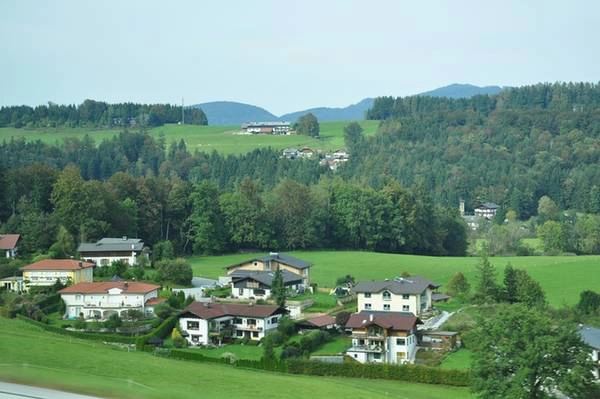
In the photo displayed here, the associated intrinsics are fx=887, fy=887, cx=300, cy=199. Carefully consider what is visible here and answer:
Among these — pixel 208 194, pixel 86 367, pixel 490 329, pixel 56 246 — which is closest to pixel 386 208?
pixel 208 194

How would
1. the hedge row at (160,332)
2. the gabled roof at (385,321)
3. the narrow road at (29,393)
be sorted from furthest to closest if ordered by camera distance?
the hedge row at (160,332)
the gabled roof at (385,321)
the narrow road at (29,393)

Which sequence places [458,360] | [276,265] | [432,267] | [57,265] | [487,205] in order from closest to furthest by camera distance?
[458,360] < [57,265] < [276,265] < [432,267] < [487,205]

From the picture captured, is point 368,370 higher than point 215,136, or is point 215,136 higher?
point 215,136

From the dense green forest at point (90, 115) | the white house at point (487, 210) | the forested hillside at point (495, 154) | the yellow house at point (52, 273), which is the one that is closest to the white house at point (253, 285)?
the yellow house at point (52, 273)

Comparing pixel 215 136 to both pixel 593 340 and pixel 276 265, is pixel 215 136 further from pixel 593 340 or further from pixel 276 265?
pixel 593 340

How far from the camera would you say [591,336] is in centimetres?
2553

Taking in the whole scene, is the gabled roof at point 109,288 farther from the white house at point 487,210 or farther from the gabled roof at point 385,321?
the white house at point 487,210

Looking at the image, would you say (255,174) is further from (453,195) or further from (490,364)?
(490,364)

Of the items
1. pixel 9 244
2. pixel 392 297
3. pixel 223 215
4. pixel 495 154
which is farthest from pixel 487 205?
pixel 9 244

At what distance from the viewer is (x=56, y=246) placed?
1612 inches

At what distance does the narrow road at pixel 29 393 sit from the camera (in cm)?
728

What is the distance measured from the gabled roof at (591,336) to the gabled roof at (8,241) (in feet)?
87.0

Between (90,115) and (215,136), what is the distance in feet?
49.7

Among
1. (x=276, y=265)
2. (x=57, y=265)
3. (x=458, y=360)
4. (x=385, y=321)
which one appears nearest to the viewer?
(x=458, y=360)
